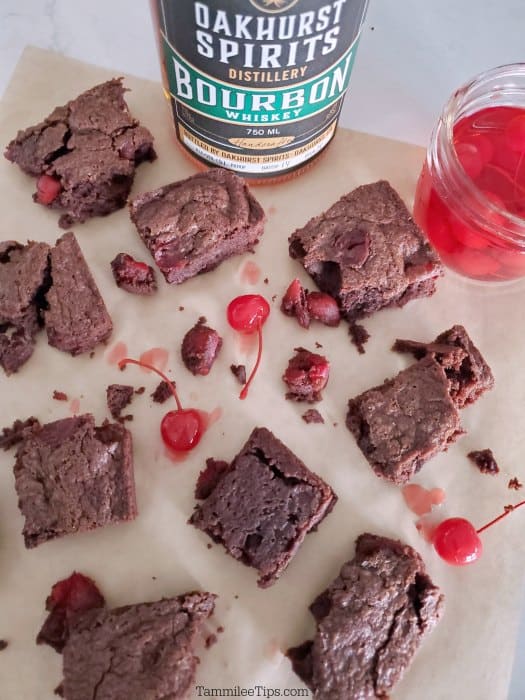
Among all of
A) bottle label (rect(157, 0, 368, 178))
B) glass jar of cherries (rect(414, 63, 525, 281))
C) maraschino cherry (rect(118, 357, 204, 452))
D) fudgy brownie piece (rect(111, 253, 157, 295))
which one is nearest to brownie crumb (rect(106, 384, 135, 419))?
maraschino cherry (rect(118, 357, 204, 452))

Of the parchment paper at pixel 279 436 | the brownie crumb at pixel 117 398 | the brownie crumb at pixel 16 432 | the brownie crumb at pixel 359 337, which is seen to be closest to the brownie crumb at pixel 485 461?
the parchment paper at pixel 279 436

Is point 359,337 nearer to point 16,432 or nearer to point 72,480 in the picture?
point 72,480

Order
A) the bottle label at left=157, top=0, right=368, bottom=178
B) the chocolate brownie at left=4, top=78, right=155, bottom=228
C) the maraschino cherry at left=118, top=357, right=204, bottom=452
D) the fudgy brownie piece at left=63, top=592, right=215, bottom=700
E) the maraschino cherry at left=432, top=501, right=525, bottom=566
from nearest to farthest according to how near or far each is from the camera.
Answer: the bottle label at left=157, top=0, right=368, bottom=178 < the fudgy brownie piece at left=63, top=592, right=215, bottom=700 < the maraschino cherry at left=432, top=501, right=525, bottom=566 < the maraschino cherry at left=118, top=357, right=204, bottom=452 < the chocolate brownie at left=4, top=78, right=155, bottom=228

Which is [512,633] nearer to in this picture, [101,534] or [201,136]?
[101,534]

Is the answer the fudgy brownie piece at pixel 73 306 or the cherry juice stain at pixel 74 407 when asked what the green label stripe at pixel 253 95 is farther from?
the cherry juice stain at pixel 74 407

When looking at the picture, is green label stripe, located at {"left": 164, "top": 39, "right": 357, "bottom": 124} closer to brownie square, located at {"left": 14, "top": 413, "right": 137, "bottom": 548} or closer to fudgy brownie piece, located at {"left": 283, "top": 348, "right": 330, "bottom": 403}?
fudgy brownie piece, located at {"left": 283, "top": 348, "right": 330, "bottom": 403}

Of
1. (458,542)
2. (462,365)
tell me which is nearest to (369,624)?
(458,542)
